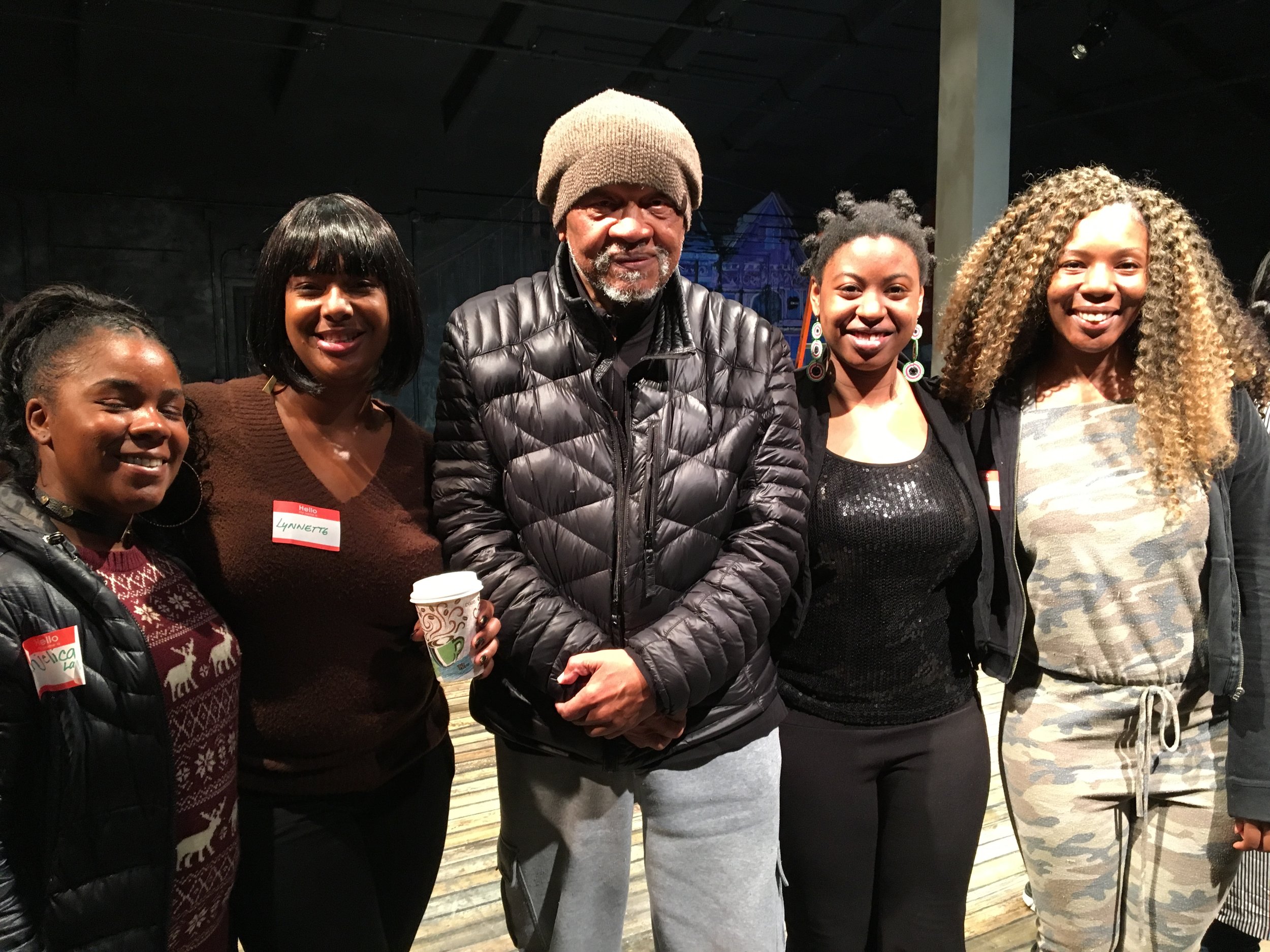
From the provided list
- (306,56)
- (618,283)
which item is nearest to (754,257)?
(306,56)

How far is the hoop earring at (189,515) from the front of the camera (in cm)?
123

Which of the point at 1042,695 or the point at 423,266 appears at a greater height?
the point at 423,266

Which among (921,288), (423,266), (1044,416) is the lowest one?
(1044,416)

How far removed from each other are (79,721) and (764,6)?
700cm

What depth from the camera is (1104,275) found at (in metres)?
1.56

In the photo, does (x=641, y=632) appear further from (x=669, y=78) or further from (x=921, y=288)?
(x=669, y=78)

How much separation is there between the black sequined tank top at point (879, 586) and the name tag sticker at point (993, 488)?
0.16ft

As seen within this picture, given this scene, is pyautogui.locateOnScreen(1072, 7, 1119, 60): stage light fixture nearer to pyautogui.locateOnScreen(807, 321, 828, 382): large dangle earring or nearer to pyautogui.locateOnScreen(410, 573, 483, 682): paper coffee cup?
pyautogui.locateOnScreen(807, 321, 828, 382): large dangle earring

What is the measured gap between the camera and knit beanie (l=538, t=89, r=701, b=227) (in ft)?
4.39

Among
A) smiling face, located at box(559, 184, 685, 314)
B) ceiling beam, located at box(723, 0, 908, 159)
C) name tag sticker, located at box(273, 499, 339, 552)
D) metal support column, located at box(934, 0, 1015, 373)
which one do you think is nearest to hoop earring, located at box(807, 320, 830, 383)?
smiling face, located at box(559, 184, 685, 314)

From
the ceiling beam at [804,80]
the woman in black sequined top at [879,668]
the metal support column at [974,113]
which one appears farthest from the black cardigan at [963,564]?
the ceiling beam at [804,80]

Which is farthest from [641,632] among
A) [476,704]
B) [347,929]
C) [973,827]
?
[973,827]

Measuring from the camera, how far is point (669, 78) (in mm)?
6867

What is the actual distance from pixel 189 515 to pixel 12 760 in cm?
42
